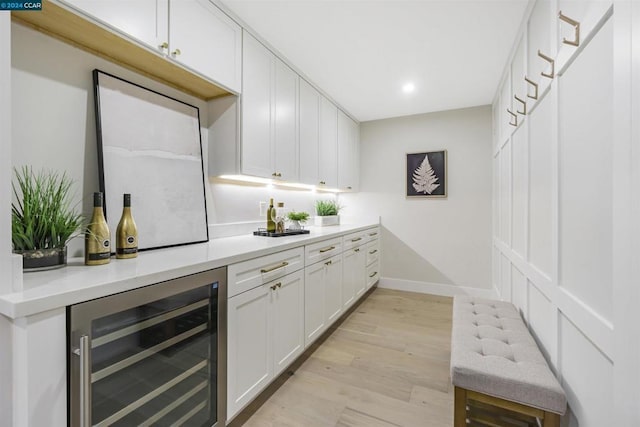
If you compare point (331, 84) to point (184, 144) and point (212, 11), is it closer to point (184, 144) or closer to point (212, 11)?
point (212, 11)

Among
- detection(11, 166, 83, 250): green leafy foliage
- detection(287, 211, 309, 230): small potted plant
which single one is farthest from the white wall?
detection(11, 166, 83, 250): green leafy foliage

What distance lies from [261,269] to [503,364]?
4.22ft

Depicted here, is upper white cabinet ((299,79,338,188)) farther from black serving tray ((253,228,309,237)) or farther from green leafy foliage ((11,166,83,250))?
green leafy foliage ((11,166,83,250))

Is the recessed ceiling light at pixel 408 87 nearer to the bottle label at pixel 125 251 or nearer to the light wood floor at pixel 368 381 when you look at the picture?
the light wood floor at pixel 368 381

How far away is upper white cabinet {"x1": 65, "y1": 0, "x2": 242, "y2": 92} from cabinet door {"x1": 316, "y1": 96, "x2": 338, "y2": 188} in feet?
4.53

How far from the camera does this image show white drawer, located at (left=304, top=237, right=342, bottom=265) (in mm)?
2193

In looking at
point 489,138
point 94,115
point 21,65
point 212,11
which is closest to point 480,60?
point 489,138

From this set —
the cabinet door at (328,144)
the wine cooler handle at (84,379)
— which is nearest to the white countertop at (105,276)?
the wine cooler handle at (84,379)

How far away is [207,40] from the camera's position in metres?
1.74

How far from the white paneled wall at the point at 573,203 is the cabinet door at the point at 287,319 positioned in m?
1.44

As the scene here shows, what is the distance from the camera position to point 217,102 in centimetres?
210

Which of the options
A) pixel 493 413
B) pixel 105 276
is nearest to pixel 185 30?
pixel 105 276

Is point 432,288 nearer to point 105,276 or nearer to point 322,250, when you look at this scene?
point 322,250

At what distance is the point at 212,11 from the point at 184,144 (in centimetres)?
84
